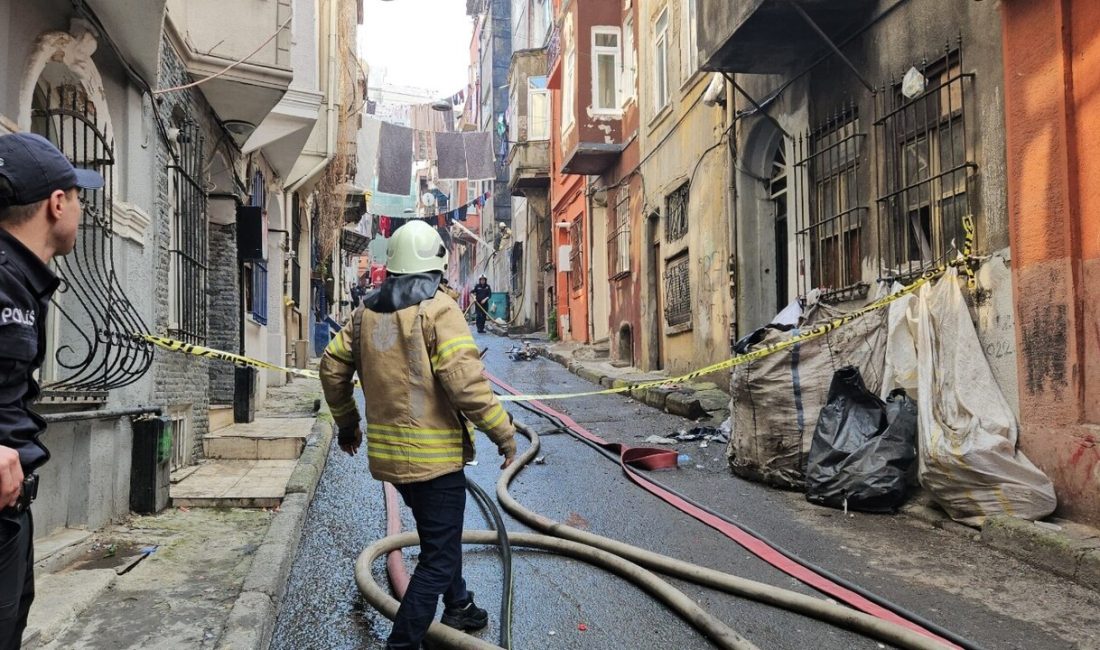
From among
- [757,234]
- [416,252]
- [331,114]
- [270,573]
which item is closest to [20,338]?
[416,252]

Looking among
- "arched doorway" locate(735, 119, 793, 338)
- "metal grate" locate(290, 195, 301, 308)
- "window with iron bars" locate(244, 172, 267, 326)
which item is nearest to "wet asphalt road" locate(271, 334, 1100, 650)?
"arched doorway" locate(735, 119, 793, 338)

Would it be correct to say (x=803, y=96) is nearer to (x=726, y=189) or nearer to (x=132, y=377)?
(x=726, y=189)

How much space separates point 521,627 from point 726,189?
8860 mm

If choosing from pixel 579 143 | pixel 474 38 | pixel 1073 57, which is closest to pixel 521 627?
pixel 1073 57

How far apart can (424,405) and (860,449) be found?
371 centimetres

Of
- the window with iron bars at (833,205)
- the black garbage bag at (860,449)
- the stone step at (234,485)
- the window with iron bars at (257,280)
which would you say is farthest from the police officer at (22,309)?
the window with iron bars at (257,280)

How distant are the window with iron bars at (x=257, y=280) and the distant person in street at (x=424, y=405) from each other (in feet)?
28.3

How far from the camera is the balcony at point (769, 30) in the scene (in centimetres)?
796

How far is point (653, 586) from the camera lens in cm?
406

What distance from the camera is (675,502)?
20.1 feet

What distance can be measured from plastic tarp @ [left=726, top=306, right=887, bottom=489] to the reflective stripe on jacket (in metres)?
3.71

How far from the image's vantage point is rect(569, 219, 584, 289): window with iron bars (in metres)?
22.4

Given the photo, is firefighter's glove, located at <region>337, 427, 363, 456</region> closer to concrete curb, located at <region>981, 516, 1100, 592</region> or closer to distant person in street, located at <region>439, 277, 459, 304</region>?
distant person in street, located at <region>439, 277, 459, 304</region>

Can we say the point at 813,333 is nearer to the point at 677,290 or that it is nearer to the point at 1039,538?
the point at 1039,538
